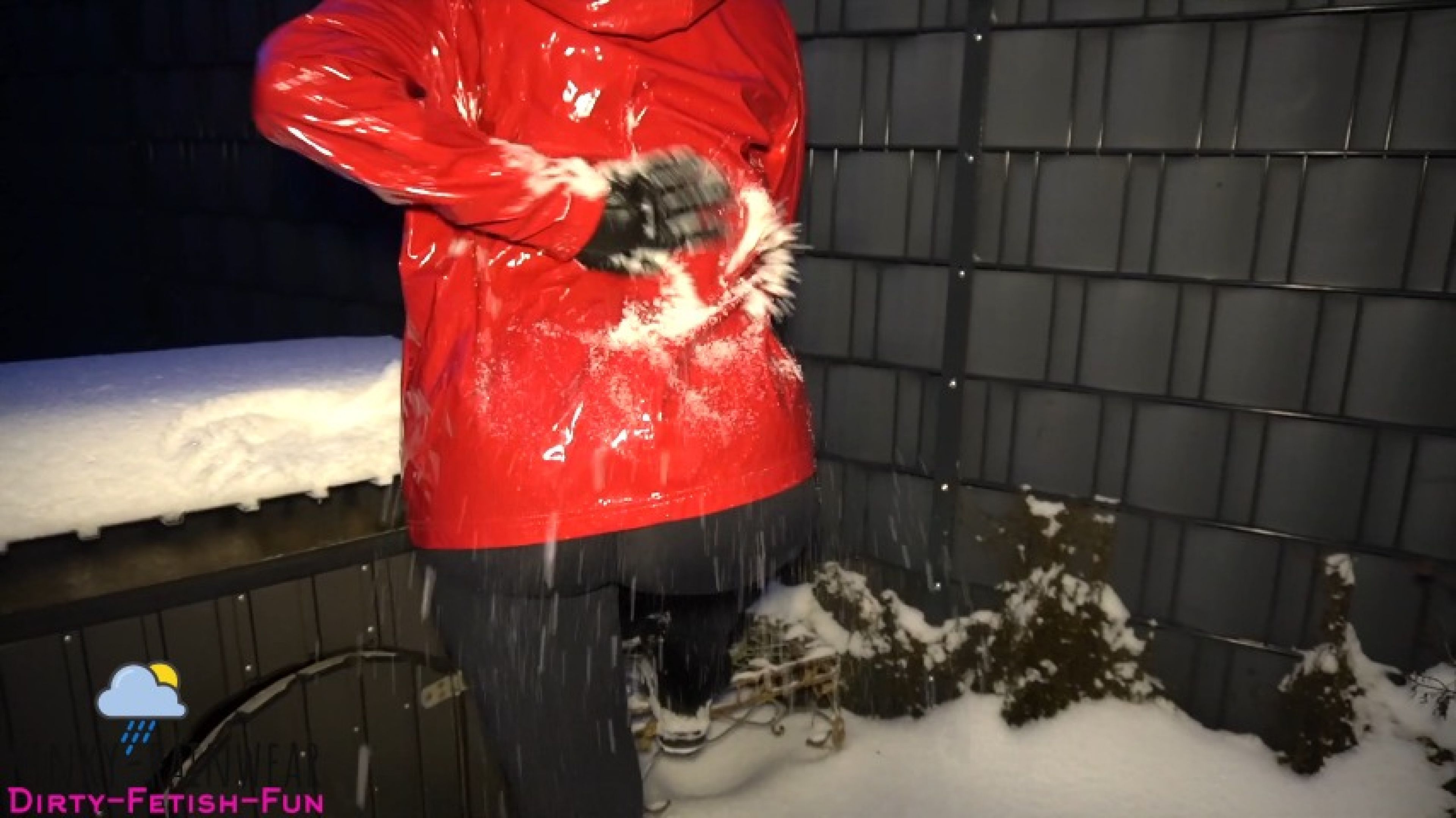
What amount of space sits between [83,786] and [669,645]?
0.91 metres

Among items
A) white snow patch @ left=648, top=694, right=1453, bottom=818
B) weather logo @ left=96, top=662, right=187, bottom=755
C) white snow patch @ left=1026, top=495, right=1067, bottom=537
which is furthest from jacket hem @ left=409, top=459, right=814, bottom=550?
white snow patch @ left=1026, top=495, right=1067, bottom=537

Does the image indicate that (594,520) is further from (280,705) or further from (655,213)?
(280,705)

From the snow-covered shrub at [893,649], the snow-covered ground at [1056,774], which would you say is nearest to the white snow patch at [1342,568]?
the snow-covered ground at [1056,774]

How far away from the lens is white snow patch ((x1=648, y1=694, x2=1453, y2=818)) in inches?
85.7

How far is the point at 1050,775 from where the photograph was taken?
7.92ft

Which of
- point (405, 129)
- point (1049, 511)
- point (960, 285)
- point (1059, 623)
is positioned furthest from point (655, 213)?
point (1059, 623)

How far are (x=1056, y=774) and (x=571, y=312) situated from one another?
1926mm

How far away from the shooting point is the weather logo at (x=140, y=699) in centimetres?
129

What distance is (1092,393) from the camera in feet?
7.93

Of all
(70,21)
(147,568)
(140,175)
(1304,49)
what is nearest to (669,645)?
(147,568)

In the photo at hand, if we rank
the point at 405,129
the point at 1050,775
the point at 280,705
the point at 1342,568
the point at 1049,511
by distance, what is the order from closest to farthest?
the point at 405,129 → the point at 280,705 → the point at 1342,568 → the point at 1050,775 → the point at 1049,511

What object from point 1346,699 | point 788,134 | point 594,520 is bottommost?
point 1346,699

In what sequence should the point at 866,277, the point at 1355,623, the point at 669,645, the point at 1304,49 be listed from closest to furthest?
the point at 669,645
the point at 1304,49
the point at 1355,623
the point at 866,277

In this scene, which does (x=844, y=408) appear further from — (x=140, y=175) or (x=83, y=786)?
(x=140, y=175)
